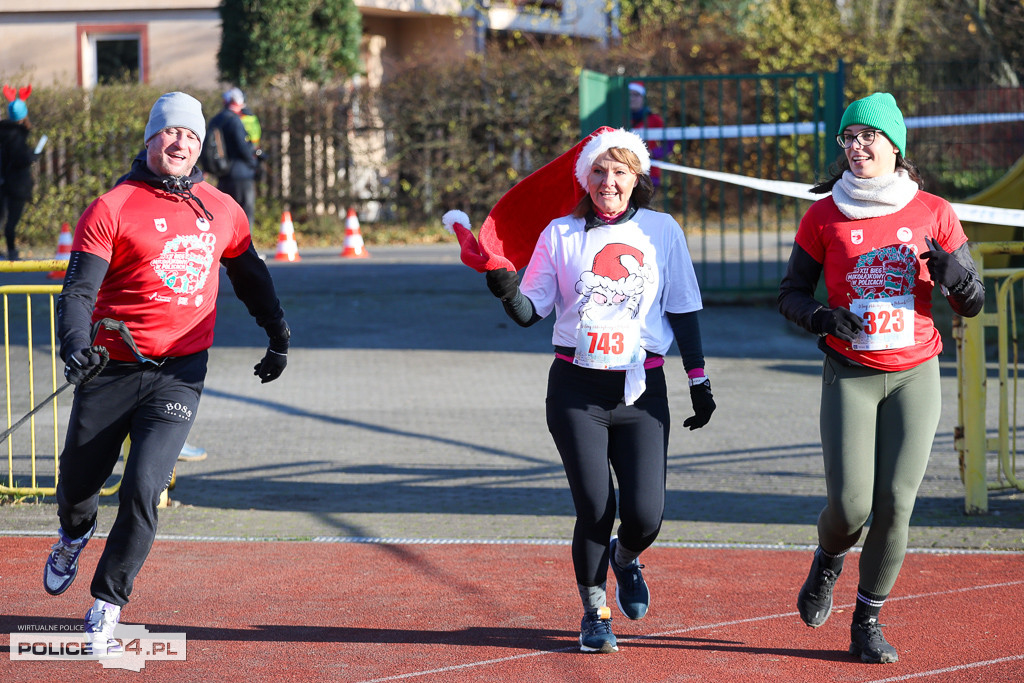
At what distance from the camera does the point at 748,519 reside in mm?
7062

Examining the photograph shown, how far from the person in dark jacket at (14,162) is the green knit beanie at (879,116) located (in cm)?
1327

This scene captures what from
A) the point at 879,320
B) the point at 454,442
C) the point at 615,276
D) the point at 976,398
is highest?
the point at 615,276

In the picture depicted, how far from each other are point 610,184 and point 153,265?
1664 millimetres

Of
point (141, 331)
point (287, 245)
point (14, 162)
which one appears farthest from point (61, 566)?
point (287, 245)

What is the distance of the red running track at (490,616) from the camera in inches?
183

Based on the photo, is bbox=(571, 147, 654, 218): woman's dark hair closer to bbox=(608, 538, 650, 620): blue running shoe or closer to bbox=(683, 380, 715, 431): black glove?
bbox=(683, 380, 715, 431): black glove

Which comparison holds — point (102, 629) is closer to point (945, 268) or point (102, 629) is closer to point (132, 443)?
point (132, 443)

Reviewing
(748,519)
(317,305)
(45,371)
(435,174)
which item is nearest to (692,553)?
(748,519)

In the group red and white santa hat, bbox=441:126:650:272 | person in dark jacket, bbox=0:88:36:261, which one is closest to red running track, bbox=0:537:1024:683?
red and white santa hat, bbox=441:126:650:272

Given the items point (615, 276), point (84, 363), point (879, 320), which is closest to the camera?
point (84, 363)

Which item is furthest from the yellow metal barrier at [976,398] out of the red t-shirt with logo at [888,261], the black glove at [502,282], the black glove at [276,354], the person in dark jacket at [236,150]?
the person in dark jacket at [236,150]

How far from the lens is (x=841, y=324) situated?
4.46m

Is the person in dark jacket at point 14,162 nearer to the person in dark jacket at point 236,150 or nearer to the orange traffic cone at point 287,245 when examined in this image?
the person in dark jacket at point 236,150

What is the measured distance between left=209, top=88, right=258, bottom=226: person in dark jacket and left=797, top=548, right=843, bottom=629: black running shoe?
10659mm
